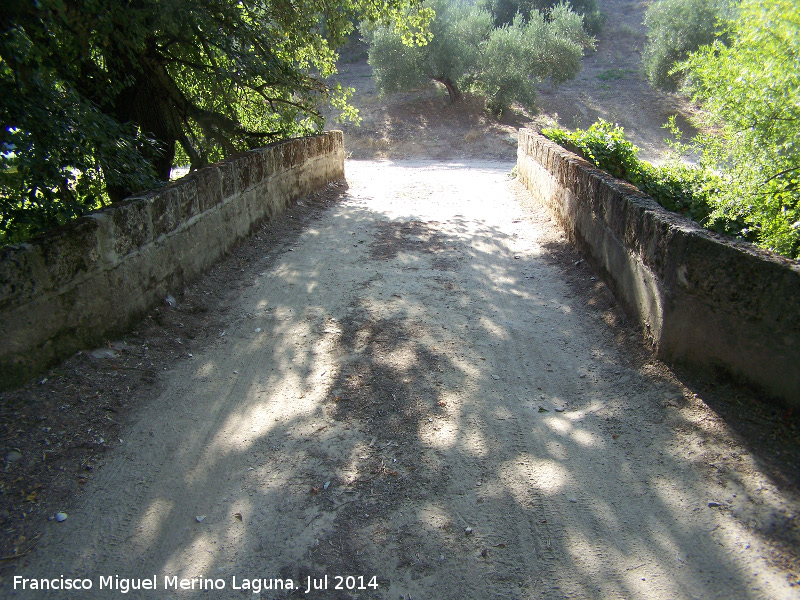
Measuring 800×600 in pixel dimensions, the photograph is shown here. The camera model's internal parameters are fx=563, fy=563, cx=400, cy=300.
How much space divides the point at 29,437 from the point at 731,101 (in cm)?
525

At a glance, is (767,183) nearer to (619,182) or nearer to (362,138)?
(619,182)

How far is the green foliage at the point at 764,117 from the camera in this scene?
12.3 feet

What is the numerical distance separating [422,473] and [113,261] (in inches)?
112

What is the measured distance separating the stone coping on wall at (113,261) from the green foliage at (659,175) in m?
4.59

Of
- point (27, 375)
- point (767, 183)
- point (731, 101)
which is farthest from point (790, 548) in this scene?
point (27, 375)

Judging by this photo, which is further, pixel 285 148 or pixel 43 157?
pixel 285 148

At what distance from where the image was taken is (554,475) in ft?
10.0

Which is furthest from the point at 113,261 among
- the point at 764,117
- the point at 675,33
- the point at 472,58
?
the point at 675,33

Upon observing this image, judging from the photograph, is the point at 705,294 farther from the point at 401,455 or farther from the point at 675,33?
the point at 675,33

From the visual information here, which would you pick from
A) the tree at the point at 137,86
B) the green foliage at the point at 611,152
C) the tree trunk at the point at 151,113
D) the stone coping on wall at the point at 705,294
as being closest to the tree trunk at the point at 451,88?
the tree at the point at 137,86

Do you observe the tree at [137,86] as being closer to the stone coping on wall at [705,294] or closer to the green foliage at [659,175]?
the green foliage at [659,175]

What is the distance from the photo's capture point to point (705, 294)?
3.57 metres

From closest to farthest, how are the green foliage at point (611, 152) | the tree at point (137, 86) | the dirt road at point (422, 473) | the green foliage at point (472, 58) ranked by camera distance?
the dirt road at point (422, 473) → the tree at point (137, 86) → the green foliage at point (611, 152) → the green foliage at point (472, 58)

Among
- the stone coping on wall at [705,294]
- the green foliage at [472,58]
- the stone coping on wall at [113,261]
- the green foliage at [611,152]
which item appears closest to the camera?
the stone coping on wall at [705,294]
